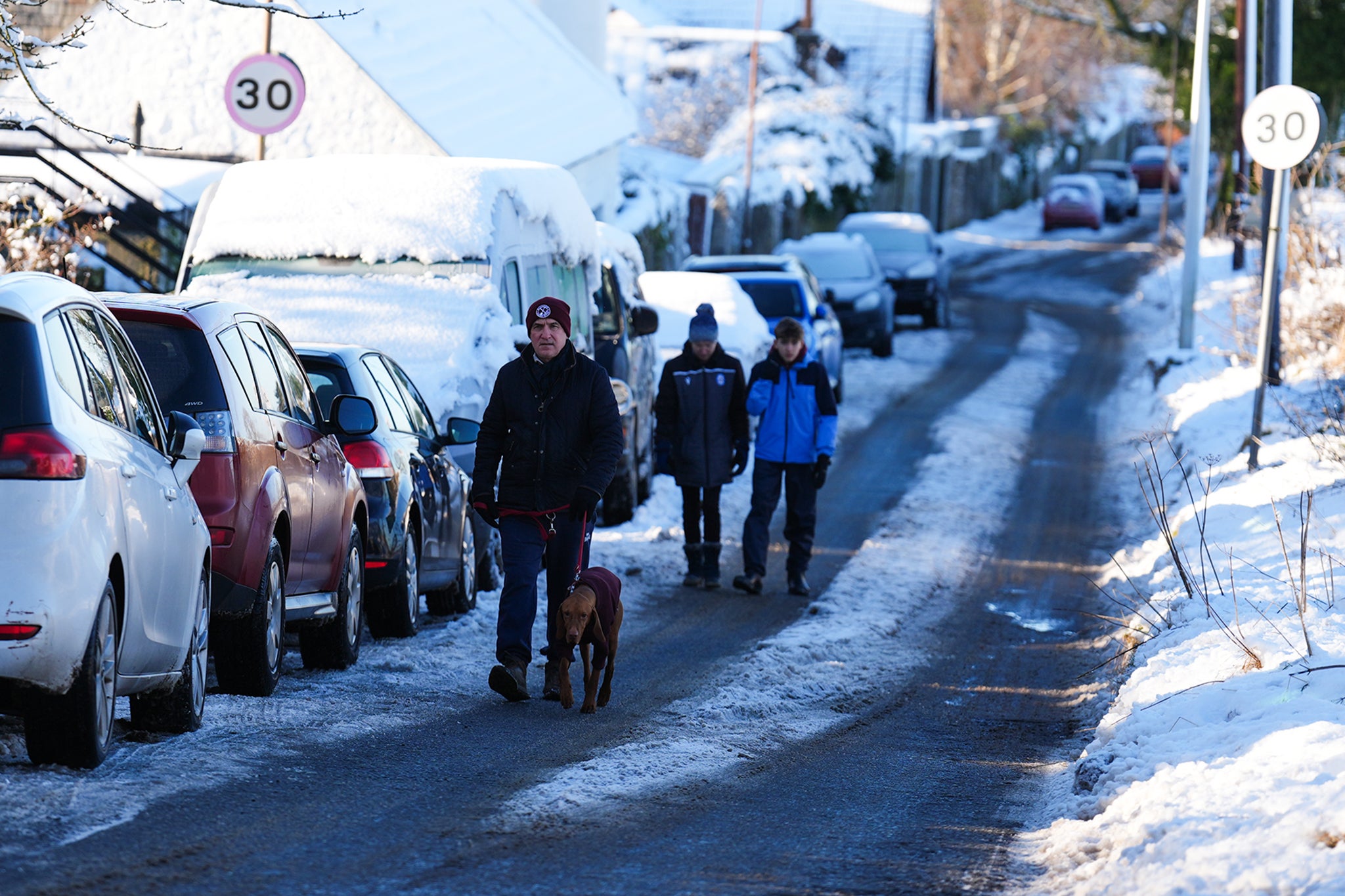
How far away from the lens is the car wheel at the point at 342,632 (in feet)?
28.8

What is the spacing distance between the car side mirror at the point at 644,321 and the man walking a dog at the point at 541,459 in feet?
21.9

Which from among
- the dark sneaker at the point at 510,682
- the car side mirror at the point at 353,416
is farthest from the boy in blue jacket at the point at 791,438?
the dark sneaker at the point at 510,682

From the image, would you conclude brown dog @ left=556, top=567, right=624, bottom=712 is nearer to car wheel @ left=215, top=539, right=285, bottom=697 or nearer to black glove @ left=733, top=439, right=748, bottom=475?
car wheel @ left=215, top=539, right=285, bottom=697

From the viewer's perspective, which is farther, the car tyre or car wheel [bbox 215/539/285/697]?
the car tyre

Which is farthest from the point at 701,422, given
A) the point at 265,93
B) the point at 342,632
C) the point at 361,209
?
the point at 265,93

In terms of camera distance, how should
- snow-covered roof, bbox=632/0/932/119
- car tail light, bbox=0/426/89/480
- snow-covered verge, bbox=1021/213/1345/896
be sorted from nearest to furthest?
snow-covered verge, bbox=1021/213/1345/896 → car tail light, bbox=0/426/89/480 → snow-covered roof, bbox=632/0/932/119

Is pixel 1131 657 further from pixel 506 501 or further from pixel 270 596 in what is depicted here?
pixel 270 596

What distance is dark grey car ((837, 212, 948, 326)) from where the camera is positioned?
107 feet

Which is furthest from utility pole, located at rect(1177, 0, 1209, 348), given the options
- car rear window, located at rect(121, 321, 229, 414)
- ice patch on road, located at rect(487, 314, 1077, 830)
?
car rear window, located at rect(121, 321, 229, 414)

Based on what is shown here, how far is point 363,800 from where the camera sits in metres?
6.08

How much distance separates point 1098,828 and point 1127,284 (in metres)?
39.3

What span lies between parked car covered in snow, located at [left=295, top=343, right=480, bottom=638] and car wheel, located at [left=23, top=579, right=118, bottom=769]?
329 cm

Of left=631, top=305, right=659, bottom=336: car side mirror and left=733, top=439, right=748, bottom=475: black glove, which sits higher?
left=631, top=305, right=659, bottom=336: car side mirror

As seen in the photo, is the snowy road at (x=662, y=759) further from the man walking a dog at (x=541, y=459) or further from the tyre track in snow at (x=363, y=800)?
the man walking a dog at (x=541, y=459)
